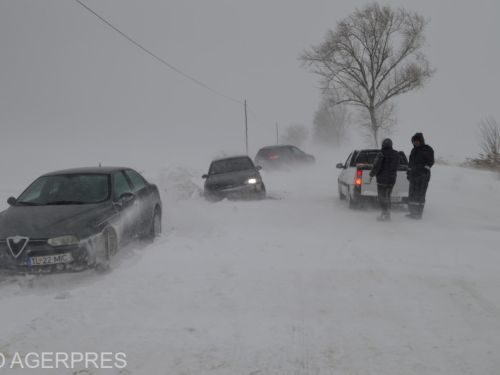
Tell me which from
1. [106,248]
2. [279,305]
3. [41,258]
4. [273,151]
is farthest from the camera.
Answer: [273,151]

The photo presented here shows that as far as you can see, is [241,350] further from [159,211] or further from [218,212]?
[218,212]

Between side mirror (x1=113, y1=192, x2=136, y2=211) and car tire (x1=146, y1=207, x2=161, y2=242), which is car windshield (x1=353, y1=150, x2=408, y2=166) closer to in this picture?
car tire (x1=146, y1=207, x2=161, y2=242)

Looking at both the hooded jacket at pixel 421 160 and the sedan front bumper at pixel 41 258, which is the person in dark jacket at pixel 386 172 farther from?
the sedan front bumper at pixel 41 258

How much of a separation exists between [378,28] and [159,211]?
29.2 metres

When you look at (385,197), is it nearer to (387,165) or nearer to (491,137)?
(387,165)

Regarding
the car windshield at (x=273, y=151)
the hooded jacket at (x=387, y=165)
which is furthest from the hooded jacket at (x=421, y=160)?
the car windshield at (x=273, y=151)

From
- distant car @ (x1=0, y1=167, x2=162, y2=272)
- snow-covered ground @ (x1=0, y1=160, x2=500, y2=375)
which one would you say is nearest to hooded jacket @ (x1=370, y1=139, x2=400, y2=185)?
snow-covered ground @ (x1=0, y1=160, x2=500, y2=375)

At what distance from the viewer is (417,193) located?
30.0 feet

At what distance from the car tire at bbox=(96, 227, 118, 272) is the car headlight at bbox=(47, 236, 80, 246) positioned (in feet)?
1.14

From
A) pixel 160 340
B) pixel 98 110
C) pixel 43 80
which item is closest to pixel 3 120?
pixel 98 110

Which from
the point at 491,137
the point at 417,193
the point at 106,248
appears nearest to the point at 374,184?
the point at 417,193

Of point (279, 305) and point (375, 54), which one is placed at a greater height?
point (375, 54)

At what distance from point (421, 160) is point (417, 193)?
0.76 metres

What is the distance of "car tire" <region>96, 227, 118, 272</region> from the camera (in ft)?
16.9
